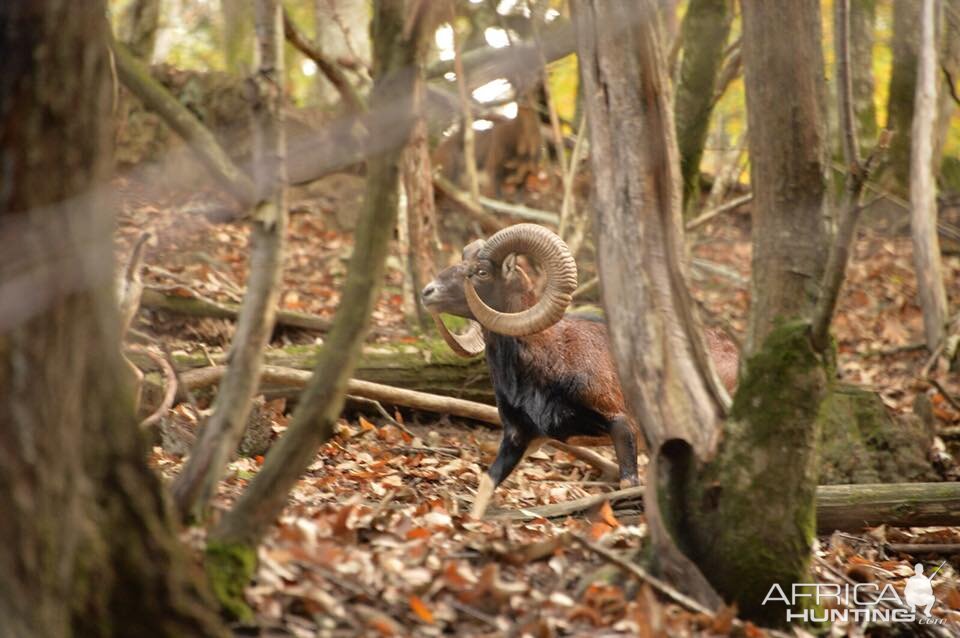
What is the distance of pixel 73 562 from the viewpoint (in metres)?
3.68

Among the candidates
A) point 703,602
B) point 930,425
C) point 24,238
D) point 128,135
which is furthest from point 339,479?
point 128,135

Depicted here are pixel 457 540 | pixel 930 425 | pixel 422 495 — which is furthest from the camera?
pixel 930 425

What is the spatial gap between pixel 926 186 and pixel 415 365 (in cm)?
578

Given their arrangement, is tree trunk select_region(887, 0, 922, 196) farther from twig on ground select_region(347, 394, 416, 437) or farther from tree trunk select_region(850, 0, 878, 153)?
twig on ground select_region(347, 394, 416, 437)

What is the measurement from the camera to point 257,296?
452cm

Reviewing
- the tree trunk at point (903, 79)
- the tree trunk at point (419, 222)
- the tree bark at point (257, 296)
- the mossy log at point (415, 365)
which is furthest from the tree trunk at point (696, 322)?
the tree trunk at point (903, 79)

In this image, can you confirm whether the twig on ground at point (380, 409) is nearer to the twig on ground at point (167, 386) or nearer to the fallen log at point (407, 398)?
the fallen log at point (407, 398)

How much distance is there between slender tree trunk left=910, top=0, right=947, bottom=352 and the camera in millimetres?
11578

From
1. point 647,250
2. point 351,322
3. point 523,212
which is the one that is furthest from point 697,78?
point 351,322

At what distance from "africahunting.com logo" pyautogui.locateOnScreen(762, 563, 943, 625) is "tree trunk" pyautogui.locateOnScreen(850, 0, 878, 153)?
11.7 meters

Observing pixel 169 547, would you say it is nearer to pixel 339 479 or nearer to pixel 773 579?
pixel 773 579

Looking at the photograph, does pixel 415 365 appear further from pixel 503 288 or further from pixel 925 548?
pixel 925 548

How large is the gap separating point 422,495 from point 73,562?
175 inches

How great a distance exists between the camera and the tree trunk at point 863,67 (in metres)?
16.8
